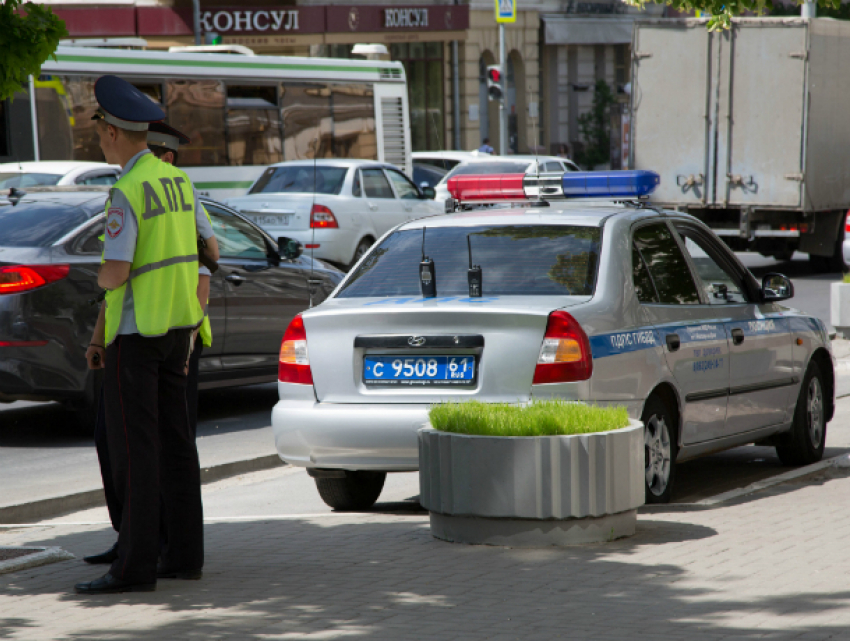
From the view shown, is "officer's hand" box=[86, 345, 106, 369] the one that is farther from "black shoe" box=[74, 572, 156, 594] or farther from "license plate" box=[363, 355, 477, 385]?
"license plate" box=[363, 355, 477, 385]

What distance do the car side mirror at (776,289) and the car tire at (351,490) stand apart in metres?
2.43

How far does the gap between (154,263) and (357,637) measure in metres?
1.56

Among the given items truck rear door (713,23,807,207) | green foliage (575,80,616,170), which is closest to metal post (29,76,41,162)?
truck rear door (713,23,807,207)

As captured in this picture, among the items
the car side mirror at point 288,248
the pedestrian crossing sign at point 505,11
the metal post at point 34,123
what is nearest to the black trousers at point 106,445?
the car side mirror at point 288,248

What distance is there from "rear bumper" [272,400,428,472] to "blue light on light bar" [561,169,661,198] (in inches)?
86.8

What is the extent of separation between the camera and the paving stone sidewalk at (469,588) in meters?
4.80

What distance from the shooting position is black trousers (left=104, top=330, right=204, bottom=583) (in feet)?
17.3

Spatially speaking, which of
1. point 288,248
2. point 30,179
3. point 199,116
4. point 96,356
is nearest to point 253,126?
point 199,116

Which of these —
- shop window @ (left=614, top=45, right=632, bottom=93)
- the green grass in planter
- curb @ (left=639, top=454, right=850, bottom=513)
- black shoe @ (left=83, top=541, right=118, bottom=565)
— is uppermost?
shop window @ (left=614, top=45, right=632, bottom=93)

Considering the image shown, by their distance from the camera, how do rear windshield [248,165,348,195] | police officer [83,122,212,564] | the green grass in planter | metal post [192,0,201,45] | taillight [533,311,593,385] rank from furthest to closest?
1. metal post [192,0,201,45]
2. rear windshield [248,165,348,195]
3. taillight [533,311,593,385]
4. the green grass in planter
5. police officer [83,122,212,564]

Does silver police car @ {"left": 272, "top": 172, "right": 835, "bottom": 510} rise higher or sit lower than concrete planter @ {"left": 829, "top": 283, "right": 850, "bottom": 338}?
higher

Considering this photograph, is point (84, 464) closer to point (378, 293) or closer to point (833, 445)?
point (378, 293)

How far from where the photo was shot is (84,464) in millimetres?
8797

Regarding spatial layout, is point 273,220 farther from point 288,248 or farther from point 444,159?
point 444,159
